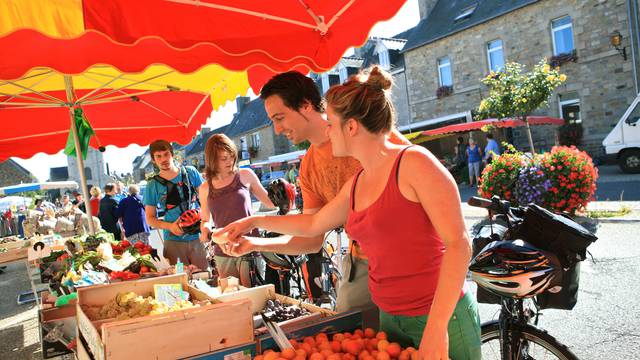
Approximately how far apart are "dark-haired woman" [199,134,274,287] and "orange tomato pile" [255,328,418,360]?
226cm

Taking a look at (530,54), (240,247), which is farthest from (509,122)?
(240,247)

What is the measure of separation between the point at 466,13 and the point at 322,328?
2345 cm

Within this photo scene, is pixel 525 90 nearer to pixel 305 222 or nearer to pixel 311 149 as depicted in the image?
pixel 311 149

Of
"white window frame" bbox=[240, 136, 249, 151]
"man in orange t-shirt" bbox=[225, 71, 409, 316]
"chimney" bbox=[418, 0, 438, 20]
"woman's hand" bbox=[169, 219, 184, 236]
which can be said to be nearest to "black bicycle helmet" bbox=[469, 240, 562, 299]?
"man in orange t-shirt" bbox=[225, 71, 409, 316]

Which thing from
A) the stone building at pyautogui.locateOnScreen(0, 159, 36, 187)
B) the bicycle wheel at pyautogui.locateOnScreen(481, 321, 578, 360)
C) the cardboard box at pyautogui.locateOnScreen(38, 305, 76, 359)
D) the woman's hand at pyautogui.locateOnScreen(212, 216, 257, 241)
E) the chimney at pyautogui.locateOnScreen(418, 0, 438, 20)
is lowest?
the bicycle wheel at pyautogui.locateOnScreen(481, 321, 578, 360)

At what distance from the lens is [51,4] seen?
208 cm

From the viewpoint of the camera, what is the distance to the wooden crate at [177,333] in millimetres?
1799

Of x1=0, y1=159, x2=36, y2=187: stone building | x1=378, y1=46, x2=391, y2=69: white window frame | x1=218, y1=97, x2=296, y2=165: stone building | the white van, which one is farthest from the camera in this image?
x1=0, y1=159, x2=36, y2=187: stone building

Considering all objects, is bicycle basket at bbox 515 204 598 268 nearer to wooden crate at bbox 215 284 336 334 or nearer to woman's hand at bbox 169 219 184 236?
wooden crate at bbox 215 284 336 334

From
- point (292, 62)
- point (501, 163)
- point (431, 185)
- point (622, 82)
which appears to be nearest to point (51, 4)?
point (292, 62)

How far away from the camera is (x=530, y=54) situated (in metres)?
19.3

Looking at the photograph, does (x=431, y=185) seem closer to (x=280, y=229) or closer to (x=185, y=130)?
(x=280, y=229)

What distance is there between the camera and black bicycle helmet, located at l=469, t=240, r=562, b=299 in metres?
2.11

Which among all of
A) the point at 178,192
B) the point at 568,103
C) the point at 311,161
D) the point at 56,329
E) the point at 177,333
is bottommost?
the point at 56,329
